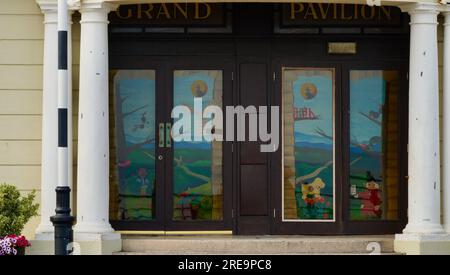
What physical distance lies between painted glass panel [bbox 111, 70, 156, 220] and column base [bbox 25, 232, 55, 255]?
1.39 metres

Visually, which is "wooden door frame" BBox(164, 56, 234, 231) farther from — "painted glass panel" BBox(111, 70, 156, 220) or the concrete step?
the concrete step

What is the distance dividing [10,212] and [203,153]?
3217 millimetres

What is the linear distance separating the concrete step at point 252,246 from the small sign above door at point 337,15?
10.6 ft

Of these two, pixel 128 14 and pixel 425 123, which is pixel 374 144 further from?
pixel 128 14

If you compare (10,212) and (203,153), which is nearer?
(10,212)

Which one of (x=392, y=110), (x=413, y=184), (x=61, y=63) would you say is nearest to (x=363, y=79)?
(x=392, y=110)

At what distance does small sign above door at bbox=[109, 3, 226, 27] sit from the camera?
65.3 ft

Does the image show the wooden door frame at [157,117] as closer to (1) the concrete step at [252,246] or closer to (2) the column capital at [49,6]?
(1) the concrete step at [252,246]

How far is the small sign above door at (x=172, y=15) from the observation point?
19891mm

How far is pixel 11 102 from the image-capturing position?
19.4m

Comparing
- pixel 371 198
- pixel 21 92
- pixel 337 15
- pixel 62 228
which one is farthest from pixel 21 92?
pixel 371 198

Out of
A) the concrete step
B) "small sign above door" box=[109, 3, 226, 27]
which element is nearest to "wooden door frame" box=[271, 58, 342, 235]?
the concrete step

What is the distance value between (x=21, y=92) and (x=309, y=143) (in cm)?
427
